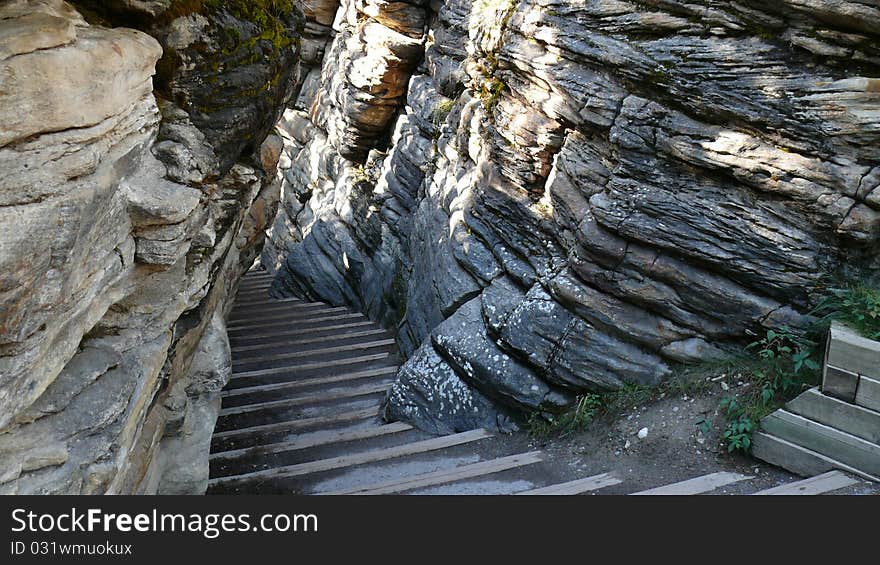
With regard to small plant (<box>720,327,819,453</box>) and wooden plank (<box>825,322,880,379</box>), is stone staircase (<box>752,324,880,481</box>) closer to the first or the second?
wooden plank (<box>825,322,880,379</box>)

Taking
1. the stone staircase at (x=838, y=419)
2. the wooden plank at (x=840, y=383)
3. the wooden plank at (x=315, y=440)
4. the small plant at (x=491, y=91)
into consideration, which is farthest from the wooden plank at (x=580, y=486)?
the small plant at (x=491, y=91)

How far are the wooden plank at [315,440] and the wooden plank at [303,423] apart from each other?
0.19m

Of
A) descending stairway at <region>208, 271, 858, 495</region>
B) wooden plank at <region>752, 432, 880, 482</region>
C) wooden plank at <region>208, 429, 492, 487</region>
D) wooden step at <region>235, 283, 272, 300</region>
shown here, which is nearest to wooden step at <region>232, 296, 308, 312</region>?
wooden step at <region>235, 283, 272, 300</region>

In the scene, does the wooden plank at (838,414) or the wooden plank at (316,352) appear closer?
the wooden plank at (838,414)

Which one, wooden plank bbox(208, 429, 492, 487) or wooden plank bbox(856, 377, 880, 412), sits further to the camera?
wooden plank bbox(208, 429, 492, 487)

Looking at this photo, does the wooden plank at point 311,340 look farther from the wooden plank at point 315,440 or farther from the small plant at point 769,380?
the small plant at point 769,380

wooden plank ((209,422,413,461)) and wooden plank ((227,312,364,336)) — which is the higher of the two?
wooden plank ((209,422,413,461))

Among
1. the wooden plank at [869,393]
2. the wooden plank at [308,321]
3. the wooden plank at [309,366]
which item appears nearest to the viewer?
the wooden plank at [869,393]

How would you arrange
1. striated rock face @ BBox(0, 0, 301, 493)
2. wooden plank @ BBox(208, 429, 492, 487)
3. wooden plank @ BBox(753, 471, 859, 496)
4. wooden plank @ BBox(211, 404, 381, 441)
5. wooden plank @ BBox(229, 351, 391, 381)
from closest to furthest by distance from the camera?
striated rock face @ BBox(0, 0, 301, 493) < wooden plank @ BBox(753, 471, 859, 496) < wooden plank @ BBox(208, 429, 492, 487) < wooden plank @ BBox(211, 404, 381, 441) < wooden plank @ BBox(229, 351, 391, 381)

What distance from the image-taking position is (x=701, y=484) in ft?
18.7

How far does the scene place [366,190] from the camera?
14.8 m

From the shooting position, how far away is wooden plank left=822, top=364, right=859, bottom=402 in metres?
5.56

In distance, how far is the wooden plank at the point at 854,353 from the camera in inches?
215

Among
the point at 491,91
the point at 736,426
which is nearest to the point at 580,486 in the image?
the point at 736,426
